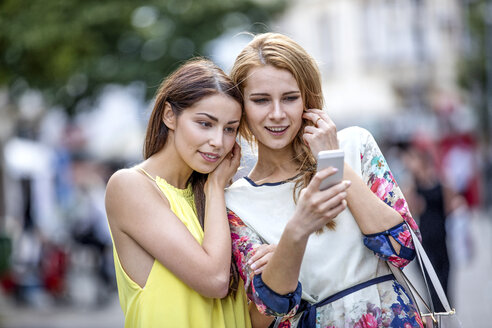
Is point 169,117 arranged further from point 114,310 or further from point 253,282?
point 114,310

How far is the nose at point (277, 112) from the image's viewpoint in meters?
2.81

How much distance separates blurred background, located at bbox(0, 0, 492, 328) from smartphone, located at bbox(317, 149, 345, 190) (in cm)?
94

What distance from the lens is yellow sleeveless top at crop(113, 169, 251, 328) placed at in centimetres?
270

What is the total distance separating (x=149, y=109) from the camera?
342cm

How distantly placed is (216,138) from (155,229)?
46 centimetres

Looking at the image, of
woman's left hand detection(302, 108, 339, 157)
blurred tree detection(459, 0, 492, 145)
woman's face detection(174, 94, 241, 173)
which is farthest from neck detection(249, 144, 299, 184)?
blurred tree detection(459, 0, 492, 145)

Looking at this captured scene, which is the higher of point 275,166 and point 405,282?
point 275,166

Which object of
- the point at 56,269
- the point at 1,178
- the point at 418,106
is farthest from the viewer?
the point at 418,106

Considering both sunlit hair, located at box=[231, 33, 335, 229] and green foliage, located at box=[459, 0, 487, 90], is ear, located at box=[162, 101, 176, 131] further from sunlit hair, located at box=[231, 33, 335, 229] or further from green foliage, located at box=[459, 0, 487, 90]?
green foliage, located at box=[459, 0, 487, 90]

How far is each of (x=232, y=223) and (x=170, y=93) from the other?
0.64 m

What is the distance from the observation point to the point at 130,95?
16.6m

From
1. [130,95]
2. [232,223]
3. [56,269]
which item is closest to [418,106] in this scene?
[130,95]

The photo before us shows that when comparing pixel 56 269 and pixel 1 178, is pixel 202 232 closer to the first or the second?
pixel 56 269

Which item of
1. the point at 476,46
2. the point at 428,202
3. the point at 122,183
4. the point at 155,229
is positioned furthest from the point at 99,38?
the point at 476,46
